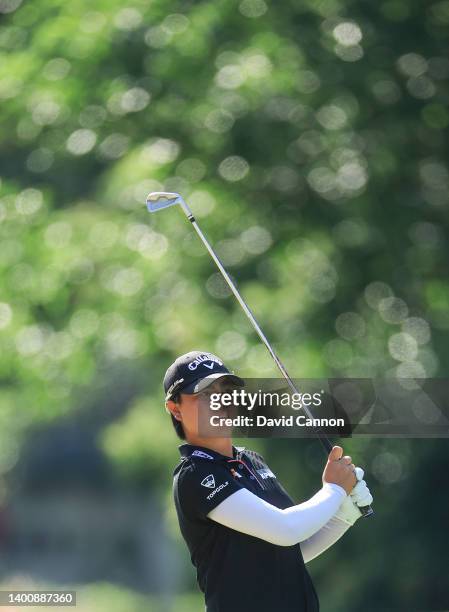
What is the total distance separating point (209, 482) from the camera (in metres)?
→ 2.56

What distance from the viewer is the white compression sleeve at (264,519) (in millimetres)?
2514

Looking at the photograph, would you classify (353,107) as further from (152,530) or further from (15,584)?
(15,584)

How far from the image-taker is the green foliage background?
565 cm

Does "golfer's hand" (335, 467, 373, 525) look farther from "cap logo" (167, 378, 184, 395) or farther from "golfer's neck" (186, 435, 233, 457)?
"cap logo" (167, 378, 184, 395)

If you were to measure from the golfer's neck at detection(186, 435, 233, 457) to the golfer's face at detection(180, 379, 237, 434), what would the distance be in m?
0.02

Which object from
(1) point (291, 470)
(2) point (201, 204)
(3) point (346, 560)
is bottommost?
(3) point (346, 560)

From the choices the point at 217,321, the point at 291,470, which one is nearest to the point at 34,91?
the point at 217,321

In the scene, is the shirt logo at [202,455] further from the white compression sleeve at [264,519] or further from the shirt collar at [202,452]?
the white compression sleeve at [264,519]

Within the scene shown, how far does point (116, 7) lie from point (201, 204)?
1.29m

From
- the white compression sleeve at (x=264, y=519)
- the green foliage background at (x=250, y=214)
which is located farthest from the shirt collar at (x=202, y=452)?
the green foliage background at (x=250, y=214)

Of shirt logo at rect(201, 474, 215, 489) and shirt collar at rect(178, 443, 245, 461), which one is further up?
shirt logo at rect(201, 474, 215, 489)

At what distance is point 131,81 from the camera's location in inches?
236

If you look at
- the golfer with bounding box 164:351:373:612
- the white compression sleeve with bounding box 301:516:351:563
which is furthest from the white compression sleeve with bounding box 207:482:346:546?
the white compression sleeve with bounding box 301:516:351:563

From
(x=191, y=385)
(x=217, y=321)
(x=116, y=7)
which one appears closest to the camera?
(x=191, y=385)
